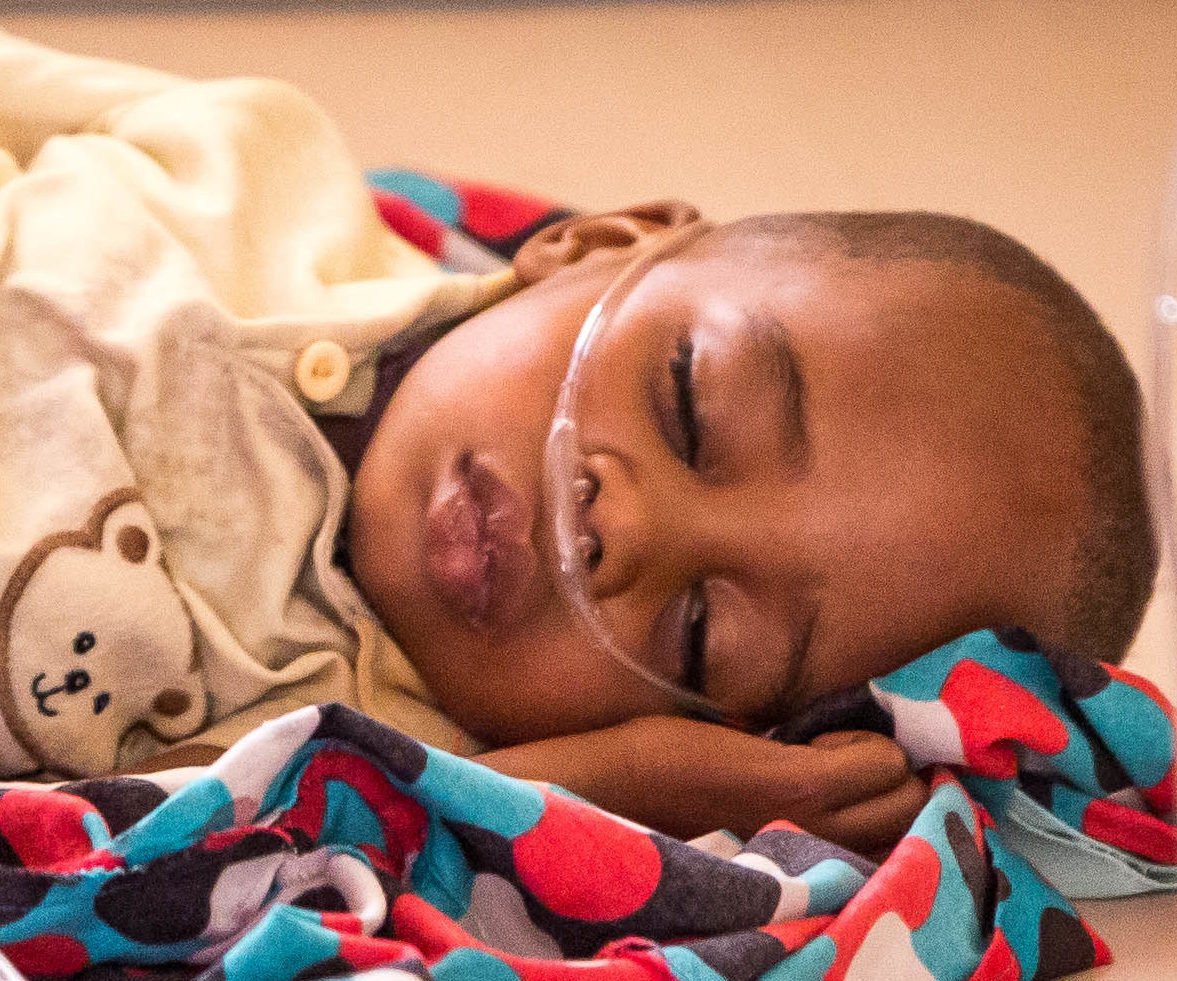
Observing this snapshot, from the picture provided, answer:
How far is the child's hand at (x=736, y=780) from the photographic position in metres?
0.91

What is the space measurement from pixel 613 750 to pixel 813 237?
0.43 metres

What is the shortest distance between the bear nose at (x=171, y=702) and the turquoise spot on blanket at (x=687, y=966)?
0.42 metres

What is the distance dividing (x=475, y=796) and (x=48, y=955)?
215 mm

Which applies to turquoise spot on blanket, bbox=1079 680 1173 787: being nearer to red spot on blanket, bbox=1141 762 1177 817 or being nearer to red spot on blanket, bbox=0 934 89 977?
red spot on blanket, bbox=1141 762 1177 817

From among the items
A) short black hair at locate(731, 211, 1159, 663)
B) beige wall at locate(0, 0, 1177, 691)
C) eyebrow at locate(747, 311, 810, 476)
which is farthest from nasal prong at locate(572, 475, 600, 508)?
beige wall at locate(0, 0, 1177, 691)

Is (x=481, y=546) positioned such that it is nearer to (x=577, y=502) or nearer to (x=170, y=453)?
(x=577, y=502)

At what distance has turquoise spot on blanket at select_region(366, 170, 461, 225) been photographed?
152 cm

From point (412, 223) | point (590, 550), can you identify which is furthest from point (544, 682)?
point (412, 223)

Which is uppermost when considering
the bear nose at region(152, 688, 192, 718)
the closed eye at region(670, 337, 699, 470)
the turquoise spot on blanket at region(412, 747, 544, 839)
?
the closed eye at region(670, 337, 699, 470)

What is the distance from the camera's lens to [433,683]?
1.06 meters

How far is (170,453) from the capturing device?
984 mm

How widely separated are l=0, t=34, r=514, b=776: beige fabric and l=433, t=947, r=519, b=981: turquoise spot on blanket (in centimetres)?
37

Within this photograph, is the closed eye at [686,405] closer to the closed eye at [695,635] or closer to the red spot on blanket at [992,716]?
the closed eye at [695,635]

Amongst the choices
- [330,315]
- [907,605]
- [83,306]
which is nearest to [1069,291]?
[907,605]
